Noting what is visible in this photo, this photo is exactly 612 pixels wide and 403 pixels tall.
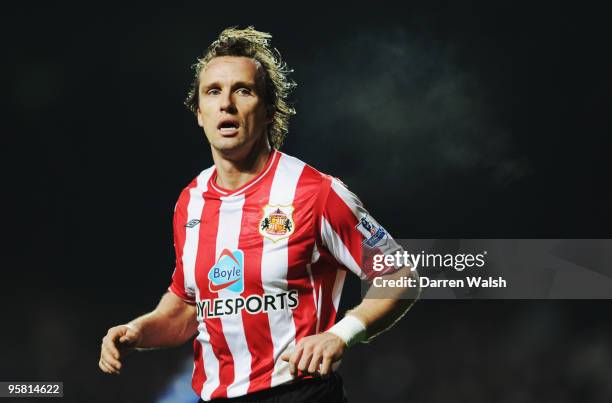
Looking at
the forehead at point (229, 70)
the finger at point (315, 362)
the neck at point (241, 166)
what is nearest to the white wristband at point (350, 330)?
the finger at point (315, 362)

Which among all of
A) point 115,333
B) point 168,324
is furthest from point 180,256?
point 115,333

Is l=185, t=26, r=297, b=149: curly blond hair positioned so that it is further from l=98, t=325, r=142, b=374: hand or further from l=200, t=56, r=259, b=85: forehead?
l=98, t=325, r=142, b=374: hand

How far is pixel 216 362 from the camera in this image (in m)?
2.12

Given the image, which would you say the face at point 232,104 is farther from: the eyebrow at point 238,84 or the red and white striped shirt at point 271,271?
the red and white striped shirt at point 271,271

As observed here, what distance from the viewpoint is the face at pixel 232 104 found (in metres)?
2.22

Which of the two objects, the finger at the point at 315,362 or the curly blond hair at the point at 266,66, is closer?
the finger at the point at 315,362

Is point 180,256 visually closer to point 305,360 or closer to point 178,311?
point 178,311

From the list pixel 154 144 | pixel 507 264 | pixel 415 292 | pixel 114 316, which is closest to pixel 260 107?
pixel 415 292

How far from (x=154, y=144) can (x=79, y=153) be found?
573 mm

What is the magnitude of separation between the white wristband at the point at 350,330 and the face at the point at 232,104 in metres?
0.66

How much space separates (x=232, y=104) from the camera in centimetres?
224

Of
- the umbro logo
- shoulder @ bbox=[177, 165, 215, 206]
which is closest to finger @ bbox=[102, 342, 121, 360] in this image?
the umbro logo

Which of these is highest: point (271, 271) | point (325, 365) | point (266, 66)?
point (266, 66)

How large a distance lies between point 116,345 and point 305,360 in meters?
0.65
